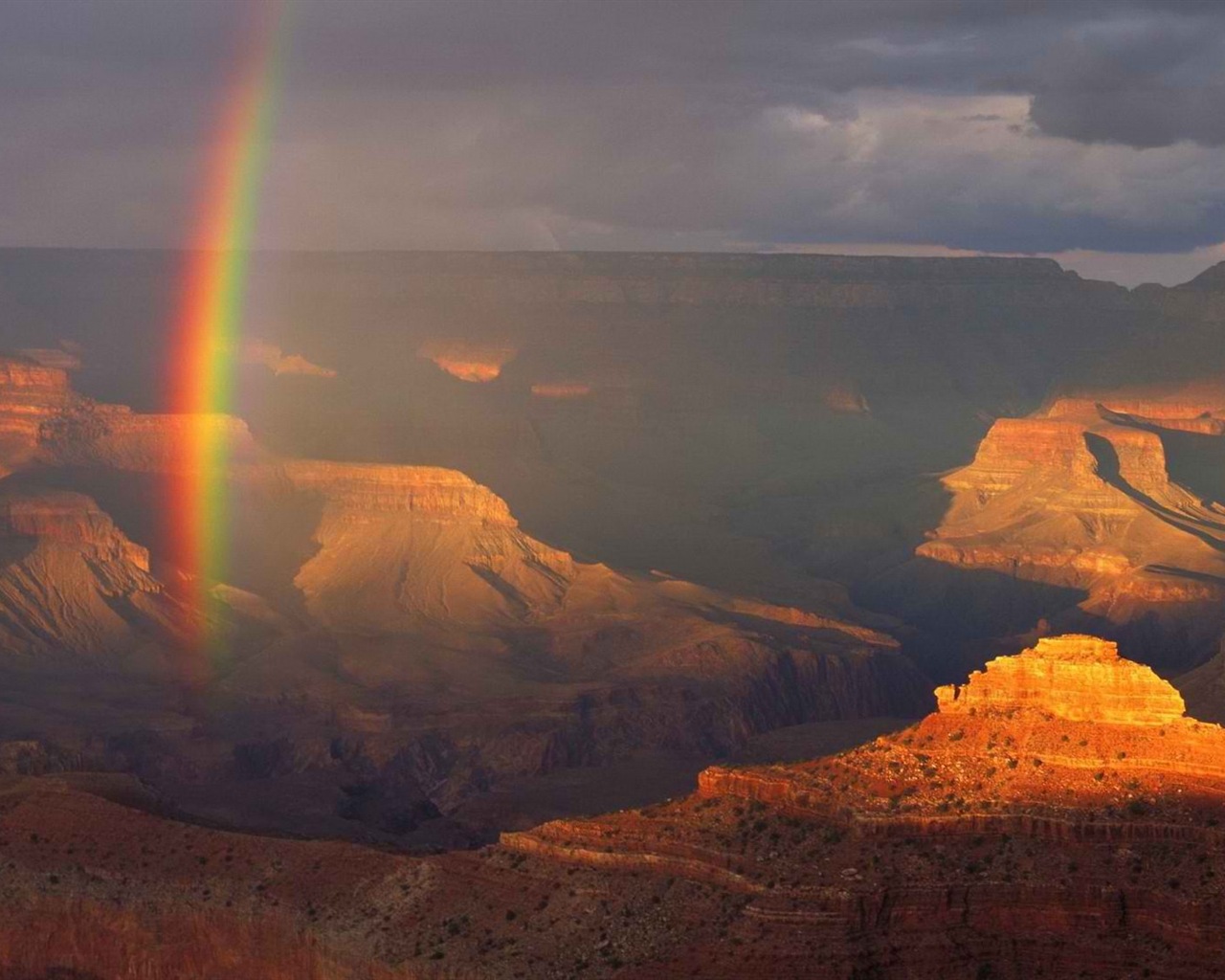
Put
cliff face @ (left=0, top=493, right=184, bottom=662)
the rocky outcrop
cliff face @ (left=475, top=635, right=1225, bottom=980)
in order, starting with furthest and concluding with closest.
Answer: cliff face @ (left=0, top=493, right=184, bottom=662)
the rocky outcrop
cliff face @ (left=475, top=635, right=1225, bottom=980)

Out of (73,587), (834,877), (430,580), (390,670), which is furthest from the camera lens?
(430,580)

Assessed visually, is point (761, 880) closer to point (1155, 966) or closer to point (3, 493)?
point (1155, 966)

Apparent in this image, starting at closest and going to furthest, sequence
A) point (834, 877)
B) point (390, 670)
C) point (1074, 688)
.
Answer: point (834, 877) < point (1074, 688) < point (390, 670)

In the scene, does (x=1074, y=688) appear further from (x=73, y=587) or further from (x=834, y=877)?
(x=73, y=587)

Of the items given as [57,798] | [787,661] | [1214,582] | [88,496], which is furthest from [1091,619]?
[57,798]

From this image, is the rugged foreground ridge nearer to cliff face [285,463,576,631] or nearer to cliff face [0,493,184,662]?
cliff face [0,493,184,662]

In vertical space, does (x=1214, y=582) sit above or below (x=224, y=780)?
above

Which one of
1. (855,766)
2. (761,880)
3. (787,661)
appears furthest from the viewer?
(787,661)

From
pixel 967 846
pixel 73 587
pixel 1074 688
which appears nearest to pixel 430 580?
pixel 73 587

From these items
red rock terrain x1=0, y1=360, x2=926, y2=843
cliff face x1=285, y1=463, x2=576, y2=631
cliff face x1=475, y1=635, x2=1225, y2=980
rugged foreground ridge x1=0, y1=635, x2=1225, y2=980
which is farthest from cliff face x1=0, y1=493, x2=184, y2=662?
cliff face x1=475, y1=635, x2=1225, y2=980
